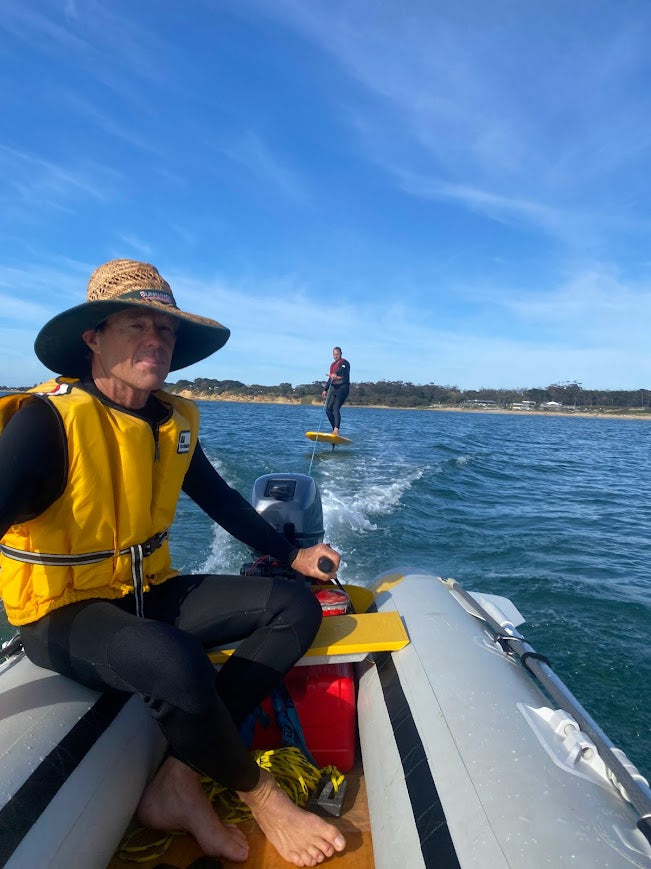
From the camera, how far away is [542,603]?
15.0 ft

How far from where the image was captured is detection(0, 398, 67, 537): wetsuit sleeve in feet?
4.39

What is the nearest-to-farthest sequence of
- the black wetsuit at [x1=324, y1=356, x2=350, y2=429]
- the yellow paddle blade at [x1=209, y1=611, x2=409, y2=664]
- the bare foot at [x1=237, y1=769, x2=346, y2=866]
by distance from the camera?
the bare foot at [x1=237, y1=769, x2=346, y2=866], the yellow paddle blade at [x1=209, y1=611, x2=409, y2=664], the black wetsuit at [x1=324, y1=356, x2=350, y2=429]

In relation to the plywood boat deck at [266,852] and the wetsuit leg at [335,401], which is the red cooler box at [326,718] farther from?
the wetsuit leg at [335,401]

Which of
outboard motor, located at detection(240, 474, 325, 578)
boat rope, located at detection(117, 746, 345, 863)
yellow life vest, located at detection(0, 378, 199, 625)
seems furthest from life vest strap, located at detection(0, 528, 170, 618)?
outboard motor, located at detection(240, 474, 325, 578)

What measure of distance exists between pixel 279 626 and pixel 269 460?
9193 mm

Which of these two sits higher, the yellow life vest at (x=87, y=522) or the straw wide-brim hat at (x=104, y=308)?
the straw wide-brim hat at (x=104, y=308)

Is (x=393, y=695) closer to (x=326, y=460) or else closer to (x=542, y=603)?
(x=542, y=603)

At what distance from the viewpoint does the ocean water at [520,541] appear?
3.64 m

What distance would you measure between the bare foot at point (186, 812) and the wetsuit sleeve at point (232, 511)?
84cm

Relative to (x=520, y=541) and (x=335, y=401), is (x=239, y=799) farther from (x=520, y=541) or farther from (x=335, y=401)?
(x=335, y=401)

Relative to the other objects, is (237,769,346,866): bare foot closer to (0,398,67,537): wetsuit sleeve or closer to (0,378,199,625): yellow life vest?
(0,378,199,625): yellow life vest

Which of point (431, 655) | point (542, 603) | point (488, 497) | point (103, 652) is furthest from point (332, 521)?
point (103, 652)

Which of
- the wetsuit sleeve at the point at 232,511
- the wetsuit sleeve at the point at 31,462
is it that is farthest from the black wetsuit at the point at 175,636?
the wetsuit sleeve at the point at 232,511

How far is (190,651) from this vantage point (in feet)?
4.56
